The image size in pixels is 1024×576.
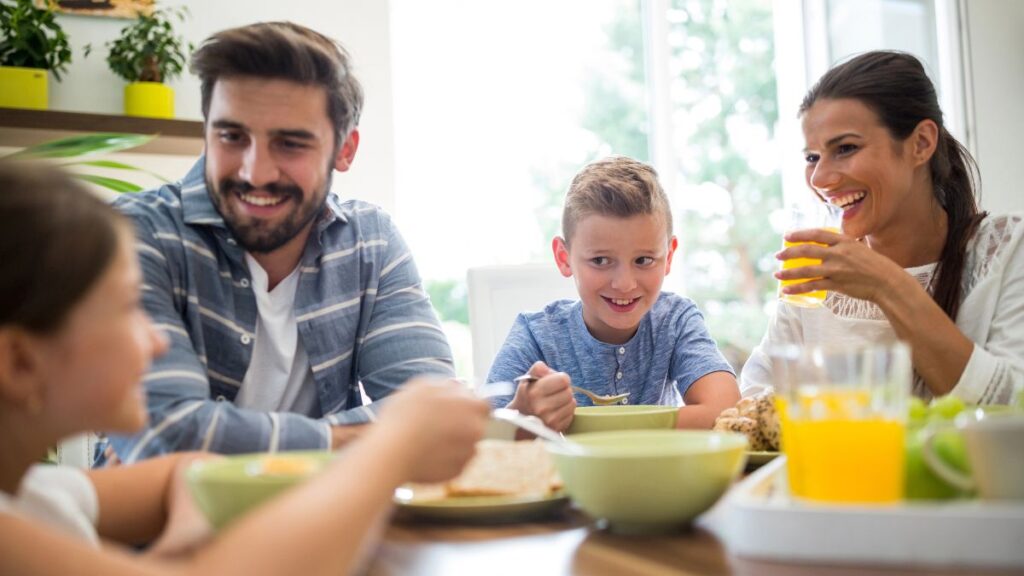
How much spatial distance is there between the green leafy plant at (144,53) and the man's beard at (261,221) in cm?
202

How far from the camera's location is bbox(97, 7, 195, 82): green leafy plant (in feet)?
10.9

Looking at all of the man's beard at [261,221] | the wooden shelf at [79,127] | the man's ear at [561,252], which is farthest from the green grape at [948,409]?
the wooden shelf at [79,127]

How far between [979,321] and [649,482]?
127 cm

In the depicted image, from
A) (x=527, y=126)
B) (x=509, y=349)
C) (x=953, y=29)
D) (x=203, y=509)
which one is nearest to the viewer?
(x=203, y=509)

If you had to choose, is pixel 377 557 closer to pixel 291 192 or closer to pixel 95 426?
pixel 95 426

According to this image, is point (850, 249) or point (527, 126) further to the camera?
point (527, 126)

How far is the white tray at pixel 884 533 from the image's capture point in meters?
0.64

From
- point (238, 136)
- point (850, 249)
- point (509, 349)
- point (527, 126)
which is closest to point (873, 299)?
point (850, 249)

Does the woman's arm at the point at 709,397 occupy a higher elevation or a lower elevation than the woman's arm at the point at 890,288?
lower

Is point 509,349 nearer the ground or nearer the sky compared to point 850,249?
nearer the ground

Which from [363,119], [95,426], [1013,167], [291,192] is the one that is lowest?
[95,426]

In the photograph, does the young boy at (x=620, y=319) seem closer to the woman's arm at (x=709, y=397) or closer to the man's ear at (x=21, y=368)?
the woman's arm at (x=709, y=397)

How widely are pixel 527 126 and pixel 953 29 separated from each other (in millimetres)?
1968

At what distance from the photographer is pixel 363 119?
152 inches
